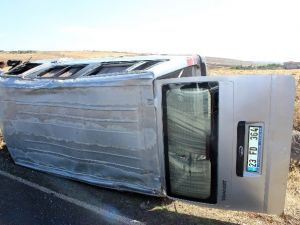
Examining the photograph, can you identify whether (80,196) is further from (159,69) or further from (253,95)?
(253,95)

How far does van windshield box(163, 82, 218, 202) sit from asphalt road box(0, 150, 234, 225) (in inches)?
15.3

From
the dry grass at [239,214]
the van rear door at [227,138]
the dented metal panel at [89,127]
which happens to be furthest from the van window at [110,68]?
the dry grass at [239,214]

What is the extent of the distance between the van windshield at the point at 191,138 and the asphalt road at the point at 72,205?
0.39 meters

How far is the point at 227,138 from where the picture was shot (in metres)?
4.39

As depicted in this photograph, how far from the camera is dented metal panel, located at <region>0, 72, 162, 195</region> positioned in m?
4.96

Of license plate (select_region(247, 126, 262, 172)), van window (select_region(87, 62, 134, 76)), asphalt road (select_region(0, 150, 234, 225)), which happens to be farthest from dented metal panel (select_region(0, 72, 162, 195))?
license plate (select_region(247, 126, 262, 172))

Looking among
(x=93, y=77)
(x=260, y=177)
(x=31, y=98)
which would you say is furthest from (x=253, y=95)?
(x=31, y=98)

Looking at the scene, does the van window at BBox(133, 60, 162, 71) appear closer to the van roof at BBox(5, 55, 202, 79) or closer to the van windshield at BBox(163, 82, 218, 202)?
the van roof at BBox(5, 55, 202, 79)

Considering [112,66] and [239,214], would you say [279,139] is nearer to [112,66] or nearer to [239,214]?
[239,214]

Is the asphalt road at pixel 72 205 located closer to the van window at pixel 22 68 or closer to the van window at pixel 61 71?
the van window at pixel 61 71

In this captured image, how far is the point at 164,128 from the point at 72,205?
1.60 m

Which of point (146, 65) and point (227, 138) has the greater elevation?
point (146, 65)

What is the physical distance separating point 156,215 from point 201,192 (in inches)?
25.1

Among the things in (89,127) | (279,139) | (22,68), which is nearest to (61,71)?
(89,127)
